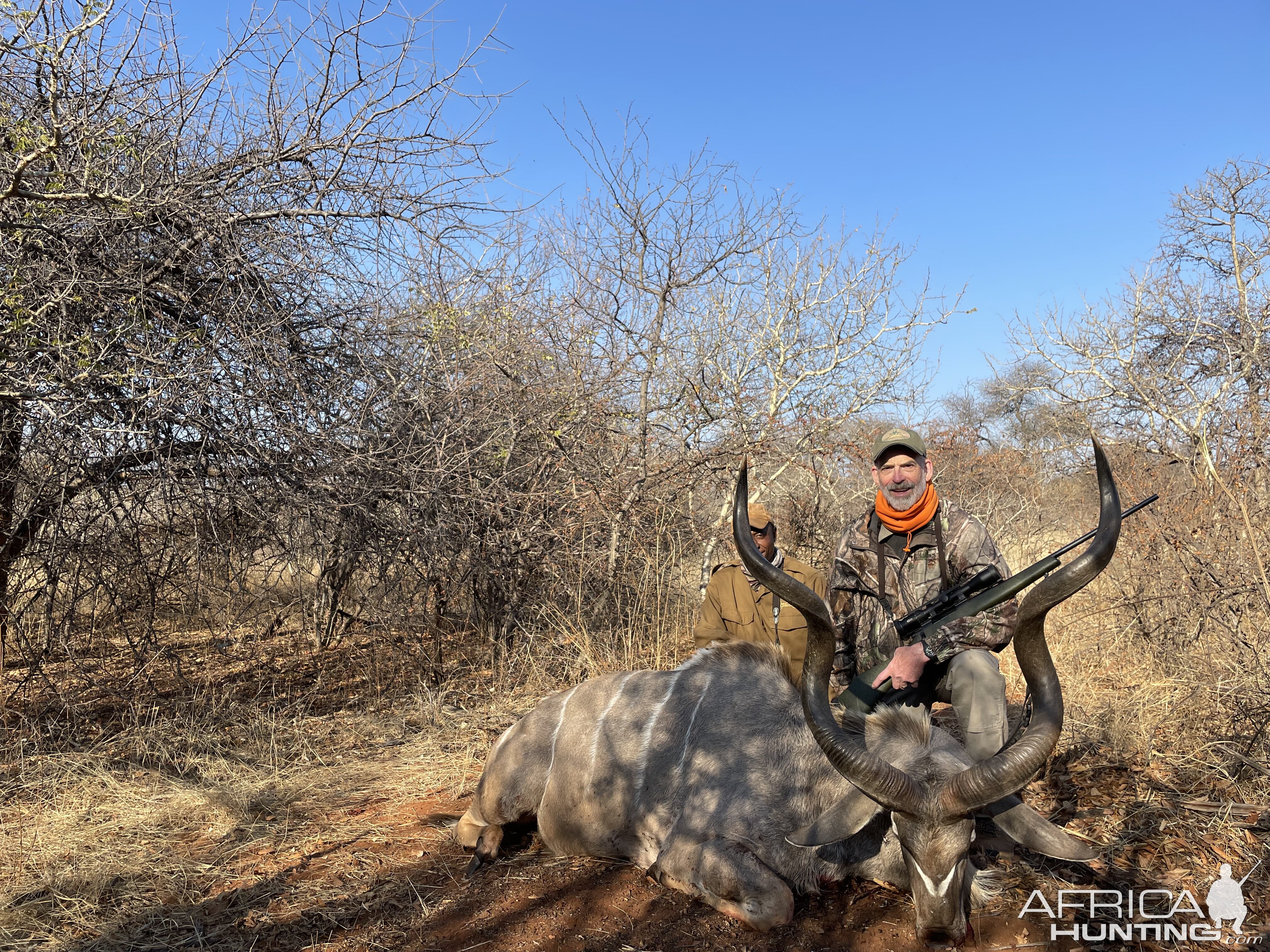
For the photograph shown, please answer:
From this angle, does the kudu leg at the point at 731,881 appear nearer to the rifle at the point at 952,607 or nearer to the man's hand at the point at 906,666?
the rifle at the point at 952,607

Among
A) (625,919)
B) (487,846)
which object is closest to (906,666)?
(625,919)

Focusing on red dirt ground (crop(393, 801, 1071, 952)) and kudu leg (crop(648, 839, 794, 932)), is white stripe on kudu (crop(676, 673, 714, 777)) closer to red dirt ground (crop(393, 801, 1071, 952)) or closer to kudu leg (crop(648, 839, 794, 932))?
kudu leg (crop(648, 839, 794, 932))

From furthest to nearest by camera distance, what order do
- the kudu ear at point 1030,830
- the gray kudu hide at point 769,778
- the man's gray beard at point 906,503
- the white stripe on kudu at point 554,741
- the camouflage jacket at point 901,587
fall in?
the man's gray beard at point 906,503, the white stripe on kudu at point 554,741, the camouflage jacket at point 901,587, the kudu ear at point 1030,830, the gray kudu hide at point 769,778

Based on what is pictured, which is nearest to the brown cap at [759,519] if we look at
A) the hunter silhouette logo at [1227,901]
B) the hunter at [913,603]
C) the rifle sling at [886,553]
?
the hunter at [913,603]

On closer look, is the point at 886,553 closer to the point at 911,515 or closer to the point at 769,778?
the point at 911,515

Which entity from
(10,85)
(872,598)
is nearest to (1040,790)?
(872,598)

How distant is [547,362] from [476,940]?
503 centimetres

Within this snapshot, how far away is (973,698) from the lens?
3703 mm

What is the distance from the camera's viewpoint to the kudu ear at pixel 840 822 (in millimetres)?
3113

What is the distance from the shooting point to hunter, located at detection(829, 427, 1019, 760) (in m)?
3.70

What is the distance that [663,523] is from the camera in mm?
7223

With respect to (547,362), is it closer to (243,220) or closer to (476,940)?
(243,220)

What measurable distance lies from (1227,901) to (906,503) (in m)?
1.95

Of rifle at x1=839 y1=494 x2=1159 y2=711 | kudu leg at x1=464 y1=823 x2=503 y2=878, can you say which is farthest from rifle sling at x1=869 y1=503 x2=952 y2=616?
kudu leg at x1=464 y1=823 x2=503 y2=878
